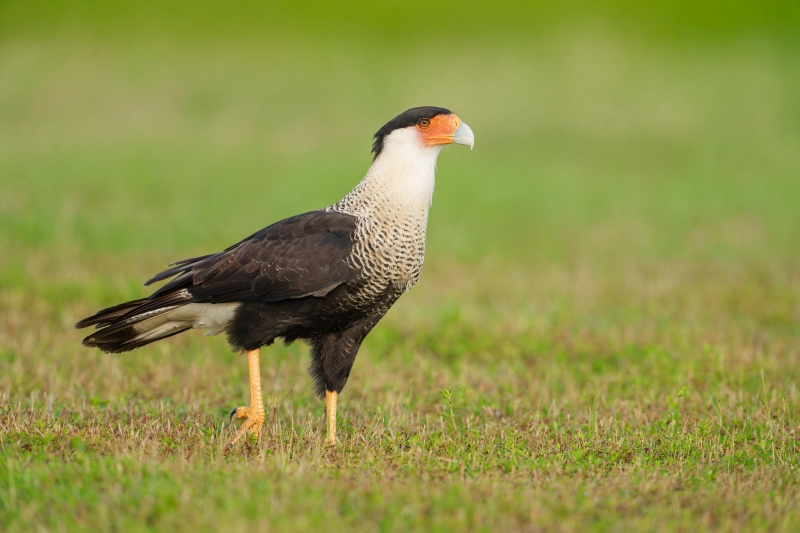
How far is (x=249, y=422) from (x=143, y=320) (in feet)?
3.06

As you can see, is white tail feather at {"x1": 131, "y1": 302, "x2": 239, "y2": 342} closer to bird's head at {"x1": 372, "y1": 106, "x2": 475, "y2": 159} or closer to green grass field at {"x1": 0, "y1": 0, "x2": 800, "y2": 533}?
green grass field at {"x1": 0, "y1": 0, "x2": 800, "y2": 533}

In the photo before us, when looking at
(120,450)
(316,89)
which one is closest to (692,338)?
(120,450)

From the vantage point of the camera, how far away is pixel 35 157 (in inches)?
617

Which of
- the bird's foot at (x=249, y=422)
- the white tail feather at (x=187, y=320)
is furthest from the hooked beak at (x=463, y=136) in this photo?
the bird's foot at (x=249, y=422)

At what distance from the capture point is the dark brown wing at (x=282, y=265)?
4.86m

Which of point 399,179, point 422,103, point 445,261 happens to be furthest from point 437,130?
point 422,103

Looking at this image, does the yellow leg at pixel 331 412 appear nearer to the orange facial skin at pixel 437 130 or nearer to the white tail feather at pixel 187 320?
the white tail feather at pixel 187 320

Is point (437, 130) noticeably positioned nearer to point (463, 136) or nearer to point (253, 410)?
point (463, 136)

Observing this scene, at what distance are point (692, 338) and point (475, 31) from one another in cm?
1817

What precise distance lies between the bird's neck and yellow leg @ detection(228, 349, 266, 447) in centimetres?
104

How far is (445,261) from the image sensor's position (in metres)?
11.1

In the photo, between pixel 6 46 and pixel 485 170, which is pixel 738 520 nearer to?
pixel 485 170

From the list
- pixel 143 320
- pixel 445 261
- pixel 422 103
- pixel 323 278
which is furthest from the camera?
pixel 422 103

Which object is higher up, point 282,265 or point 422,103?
point 422,103
